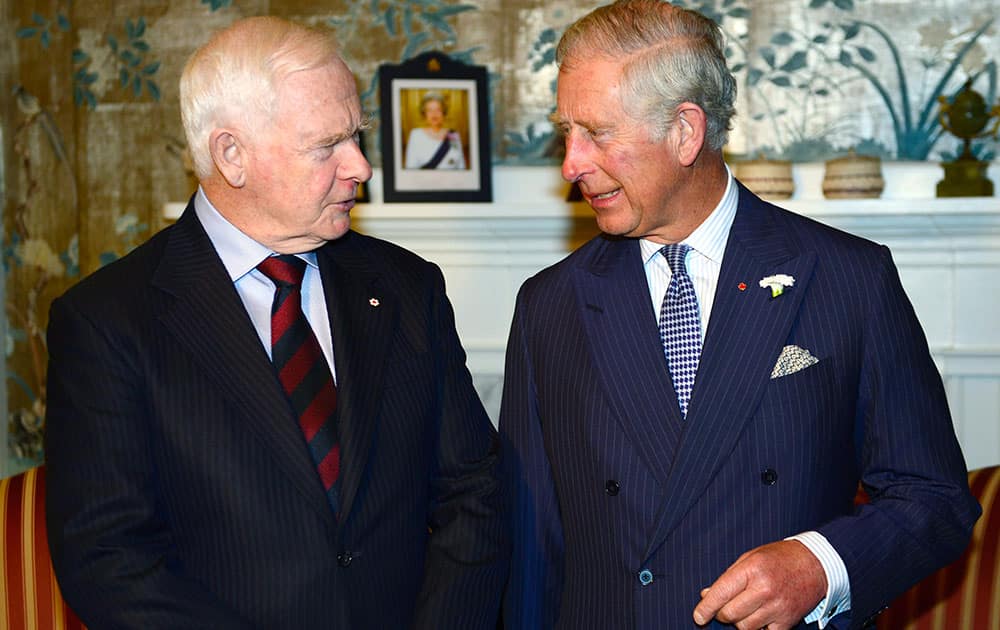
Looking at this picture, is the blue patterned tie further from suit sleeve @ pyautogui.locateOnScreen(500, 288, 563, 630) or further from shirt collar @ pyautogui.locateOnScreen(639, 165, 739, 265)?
suit sleeve @ pyautogui.locateOnScreen(500, 288, 563, 630)

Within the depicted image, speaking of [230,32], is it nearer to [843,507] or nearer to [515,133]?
[843,507]

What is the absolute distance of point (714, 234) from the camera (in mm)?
2066

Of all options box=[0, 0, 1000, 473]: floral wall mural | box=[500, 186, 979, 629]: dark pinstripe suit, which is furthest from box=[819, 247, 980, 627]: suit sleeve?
box=[0, 0, 1000, 473]: floral wall mural

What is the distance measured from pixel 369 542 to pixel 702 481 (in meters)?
0.53

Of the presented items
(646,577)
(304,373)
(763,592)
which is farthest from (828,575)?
(304,373)

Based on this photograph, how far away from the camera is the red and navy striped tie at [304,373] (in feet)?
6.21

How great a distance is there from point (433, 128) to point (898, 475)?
2.04 m

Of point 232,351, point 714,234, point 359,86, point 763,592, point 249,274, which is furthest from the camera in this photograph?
point 359,86

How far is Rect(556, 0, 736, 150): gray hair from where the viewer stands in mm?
1983

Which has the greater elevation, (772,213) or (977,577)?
(772,213)

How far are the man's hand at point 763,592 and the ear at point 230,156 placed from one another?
0.96 m

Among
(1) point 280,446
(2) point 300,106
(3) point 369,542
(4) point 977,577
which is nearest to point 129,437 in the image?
(1) point 280,446

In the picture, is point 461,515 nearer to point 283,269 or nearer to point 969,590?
point 283,269

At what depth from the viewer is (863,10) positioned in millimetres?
3451
